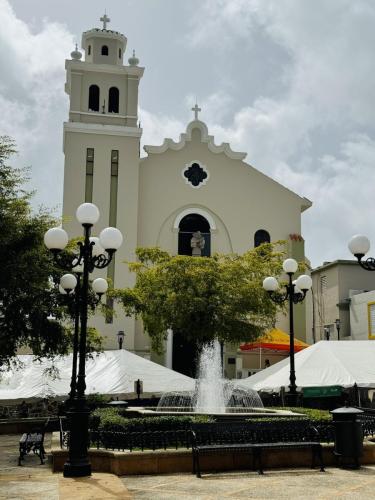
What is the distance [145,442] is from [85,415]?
1239 millimetres

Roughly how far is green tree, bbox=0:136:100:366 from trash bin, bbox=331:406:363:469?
8097 millimetres

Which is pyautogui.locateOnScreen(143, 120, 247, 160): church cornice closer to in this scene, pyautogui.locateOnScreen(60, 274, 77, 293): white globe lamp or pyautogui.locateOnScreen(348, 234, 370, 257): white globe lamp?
pyautogui.locateOnScreen(60, 274, 77, 293): white globe lamp

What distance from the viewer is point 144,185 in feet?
112

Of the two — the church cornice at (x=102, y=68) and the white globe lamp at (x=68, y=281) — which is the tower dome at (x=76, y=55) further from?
the white globe lamp at (x=68, y=281)

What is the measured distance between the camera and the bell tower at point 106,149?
32.0 metres

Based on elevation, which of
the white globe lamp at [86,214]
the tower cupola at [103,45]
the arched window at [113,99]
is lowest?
the white globe lamp at [86,214]

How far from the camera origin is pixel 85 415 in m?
10.7

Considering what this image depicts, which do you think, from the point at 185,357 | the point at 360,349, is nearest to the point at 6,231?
the point at 360,349

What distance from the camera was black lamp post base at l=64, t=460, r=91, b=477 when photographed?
10188mm

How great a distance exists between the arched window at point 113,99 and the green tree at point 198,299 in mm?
11037

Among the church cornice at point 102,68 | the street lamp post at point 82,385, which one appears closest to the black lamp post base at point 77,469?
the street lamp post at point 82,385

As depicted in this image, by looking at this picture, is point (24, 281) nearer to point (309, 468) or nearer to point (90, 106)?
point (309, 468)

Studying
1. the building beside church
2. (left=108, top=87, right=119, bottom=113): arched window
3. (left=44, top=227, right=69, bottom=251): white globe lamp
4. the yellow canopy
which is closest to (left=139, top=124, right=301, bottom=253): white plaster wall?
the building beside church

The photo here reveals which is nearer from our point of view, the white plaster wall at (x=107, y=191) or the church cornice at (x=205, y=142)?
the white plaster wall at (x=107, y=191)
